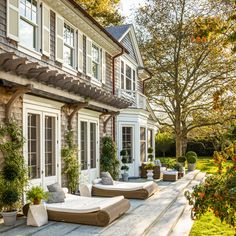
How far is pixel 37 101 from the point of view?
32.0 feet

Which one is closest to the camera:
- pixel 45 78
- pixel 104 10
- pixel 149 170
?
pixel 45 78

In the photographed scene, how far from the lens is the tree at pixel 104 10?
94.2ft

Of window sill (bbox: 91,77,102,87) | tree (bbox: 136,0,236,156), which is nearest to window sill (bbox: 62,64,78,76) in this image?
window sill (bbox: 91,77,102,87)

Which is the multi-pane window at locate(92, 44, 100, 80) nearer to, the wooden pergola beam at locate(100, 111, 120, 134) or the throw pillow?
the wooden pergola beam at locate(100, 111, 120, 134)

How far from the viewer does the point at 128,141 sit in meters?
18.4

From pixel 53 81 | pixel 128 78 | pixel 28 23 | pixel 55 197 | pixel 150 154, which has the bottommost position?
pixel 55 197

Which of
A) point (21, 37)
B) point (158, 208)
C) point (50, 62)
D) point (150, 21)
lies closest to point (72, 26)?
point (50, 62)

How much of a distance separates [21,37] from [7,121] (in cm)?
248

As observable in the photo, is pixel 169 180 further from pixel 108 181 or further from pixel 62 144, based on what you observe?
pixel 62 144

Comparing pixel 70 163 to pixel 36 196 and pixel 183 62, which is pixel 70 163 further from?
pixel 183 62

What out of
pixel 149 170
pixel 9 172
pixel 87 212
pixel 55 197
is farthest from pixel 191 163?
pixel 9 172

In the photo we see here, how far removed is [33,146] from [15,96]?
6.45 ft

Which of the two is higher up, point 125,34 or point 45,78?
point 125,34

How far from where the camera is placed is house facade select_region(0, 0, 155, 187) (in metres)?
8.37
